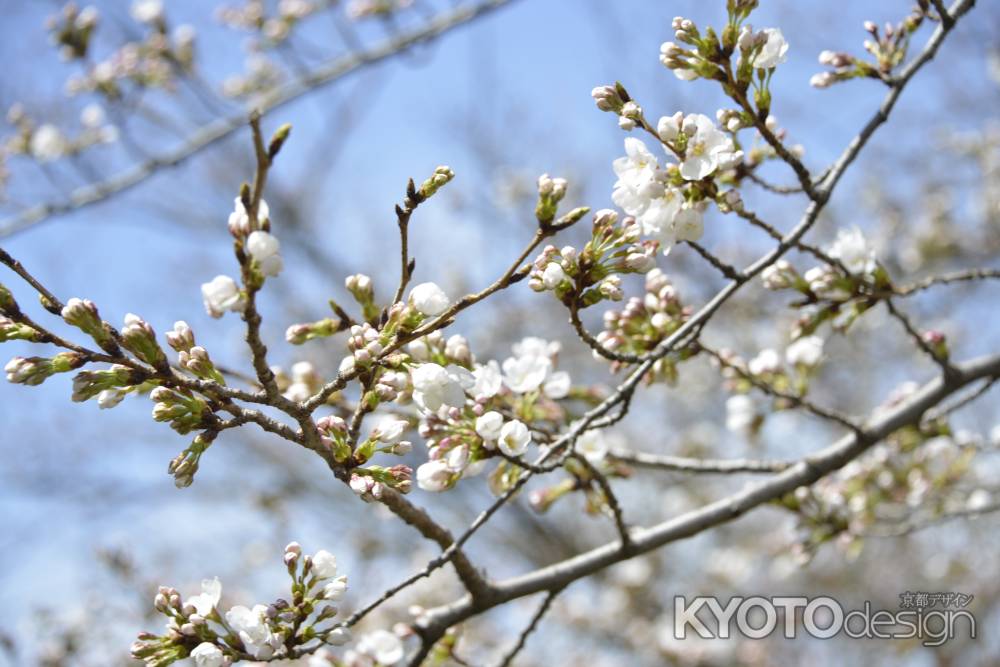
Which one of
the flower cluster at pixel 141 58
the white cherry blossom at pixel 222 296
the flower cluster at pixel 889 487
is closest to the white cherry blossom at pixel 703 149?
the white cherry blossom at pixel 222 296

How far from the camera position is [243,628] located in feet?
4.88

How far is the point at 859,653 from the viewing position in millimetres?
8625

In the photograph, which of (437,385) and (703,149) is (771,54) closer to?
(703,149)

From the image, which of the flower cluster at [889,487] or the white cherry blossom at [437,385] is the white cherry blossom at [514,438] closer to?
the white cherry blossom at [437,385]

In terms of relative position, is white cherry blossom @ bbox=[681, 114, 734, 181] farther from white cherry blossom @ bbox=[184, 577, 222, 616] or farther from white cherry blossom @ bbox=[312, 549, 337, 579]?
white cherry blossom @ bbox=[184, 577, 222, 616]

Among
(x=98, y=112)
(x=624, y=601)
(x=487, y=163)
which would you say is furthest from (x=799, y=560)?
(x=487, y=163)

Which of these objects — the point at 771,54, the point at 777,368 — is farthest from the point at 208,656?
the point at 777,368

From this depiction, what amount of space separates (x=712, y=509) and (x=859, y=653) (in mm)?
7977

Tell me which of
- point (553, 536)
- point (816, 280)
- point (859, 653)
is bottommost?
point (816, 280)

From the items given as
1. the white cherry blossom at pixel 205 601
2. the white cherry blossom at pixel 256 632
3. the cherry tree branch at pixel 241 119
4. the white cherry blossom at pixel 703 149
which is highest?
the cherry tree branch at pixel 241 119

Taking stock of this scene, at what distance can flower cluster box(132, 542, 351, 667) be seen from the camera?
147cm

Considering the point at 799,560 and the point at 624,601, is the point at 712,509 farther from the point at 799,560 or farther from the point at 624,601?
the point at 624,601

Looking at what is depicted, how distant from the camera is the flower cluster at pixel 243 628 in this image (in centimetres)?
147

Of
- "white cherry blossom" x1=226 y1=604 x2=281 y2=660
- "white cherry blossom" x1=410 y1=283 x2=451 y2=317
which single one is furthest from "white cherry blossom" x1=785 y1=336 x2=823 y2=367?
"white cherry blossom" x1=226 y1=604 x2=281 y2=660
